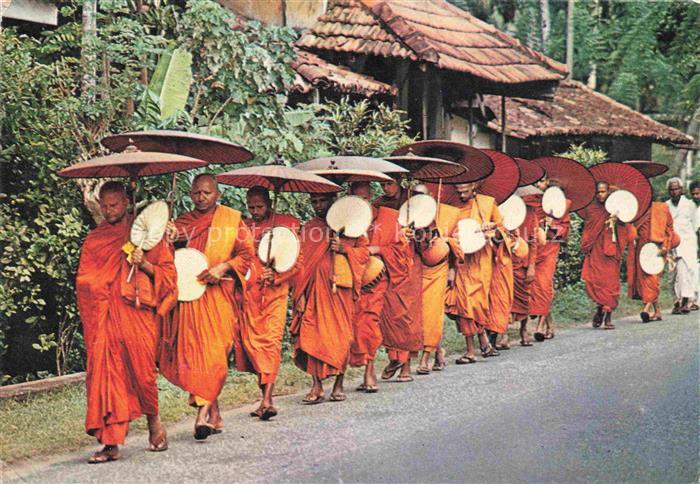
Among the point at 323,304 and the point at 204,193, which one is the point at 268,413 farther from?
the point at 204,193

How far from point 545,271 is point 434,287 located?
294cm

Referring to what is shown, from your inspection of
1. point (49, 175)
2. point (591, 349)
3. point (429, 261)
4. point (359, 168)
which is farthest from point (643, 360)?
point (49, 175)

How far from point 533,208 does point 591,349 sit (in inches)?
83.4

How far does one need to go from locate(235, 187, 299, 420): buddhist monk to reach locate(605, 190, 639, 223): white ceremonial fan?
6.67 metres

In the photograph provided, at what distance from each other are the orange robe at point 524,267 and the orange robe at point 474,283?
118cm

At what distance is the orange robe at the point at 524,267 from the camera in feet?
41.4

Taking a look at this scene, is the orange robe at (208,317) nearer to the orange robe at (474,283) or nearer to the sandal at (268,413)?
the sandal at (268,413)

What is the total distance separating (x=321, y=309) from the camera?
8.84 meters

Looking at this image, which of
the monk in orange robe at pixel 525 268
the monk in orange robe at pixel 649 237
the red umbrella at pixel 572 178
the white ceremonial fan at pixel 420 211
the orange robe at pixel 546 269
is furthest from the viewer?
the monk in orange robe at pixel 649 237

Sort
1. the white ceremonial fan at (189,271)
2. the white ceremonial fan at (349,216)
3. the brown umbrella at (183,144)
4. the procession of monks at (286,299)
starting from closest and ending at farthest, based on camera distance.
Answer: the procession of monks at (286,299)
the brown umbrella at (183,144)
the white ceremonial fan at (189,271)
the white ceremonial fan at (349,216)

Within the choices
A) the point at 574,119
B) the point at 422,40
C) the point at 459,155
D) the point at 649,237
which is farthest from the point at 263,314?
the point at 574,119

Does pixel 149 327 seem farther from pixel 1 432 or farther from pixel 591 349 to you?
pixel 591 349

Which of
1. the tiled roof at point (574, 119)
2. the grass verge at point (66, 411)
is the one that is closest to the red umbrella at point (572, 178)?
the grass verge at point (66, 411)

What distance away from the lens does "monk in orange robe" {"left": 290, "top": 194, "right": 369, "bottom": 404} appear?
877 cm
